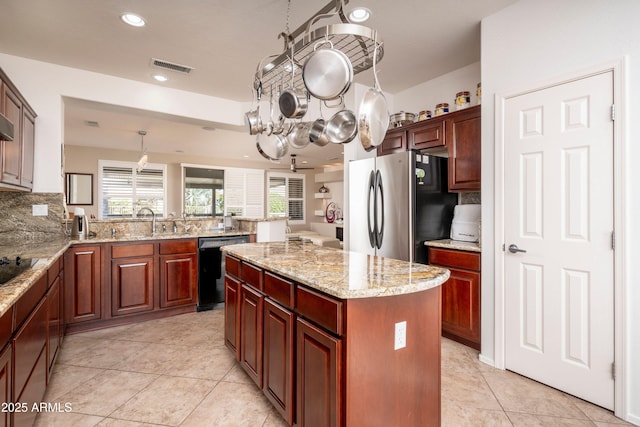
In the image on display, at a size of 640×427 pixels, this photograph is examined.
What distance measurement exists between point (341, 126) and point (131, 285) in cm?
287

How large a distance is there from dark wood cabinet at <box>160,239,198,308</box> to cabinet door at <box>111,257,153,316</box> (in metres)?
0.14

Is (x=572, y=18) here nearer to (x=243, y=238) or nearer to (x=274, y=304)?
(x=274, y=304)

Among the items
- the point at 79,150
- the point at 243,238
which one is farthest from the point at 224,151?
the point at 243,238

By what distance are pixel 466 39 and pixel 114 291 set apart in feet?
13.9

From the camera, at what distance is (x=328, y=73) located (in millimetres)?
1625

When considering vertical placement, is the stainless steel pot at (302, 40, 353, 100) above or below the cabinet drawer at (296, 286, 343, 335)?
above

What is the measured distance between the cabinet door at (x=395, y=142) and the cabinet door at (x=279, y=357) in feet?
8.21

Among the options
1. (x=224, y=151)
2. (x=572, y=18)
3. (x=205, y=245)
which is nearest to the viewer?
(x=572, y=18)

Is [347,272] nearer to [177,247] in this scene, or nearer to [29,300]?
[29,300]

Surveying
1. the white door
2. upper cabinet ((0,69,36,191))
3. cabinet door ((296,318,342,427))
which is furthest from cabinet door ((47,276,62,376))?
the white door

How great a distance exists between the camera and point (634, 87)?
6.04 feet

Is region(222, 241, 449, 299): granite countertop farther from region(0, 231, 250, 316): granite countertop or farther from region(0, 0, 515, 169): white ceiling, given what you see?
region(0, 0, 515, 169): white ceiling

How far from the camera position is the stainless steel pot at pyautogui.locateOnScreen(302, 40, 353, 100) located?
160 centimetres

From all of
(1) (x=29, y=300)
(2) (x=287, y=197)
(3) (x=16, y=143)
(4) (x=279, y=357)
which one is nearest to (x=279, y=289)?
(4) (x=279, y=357)
